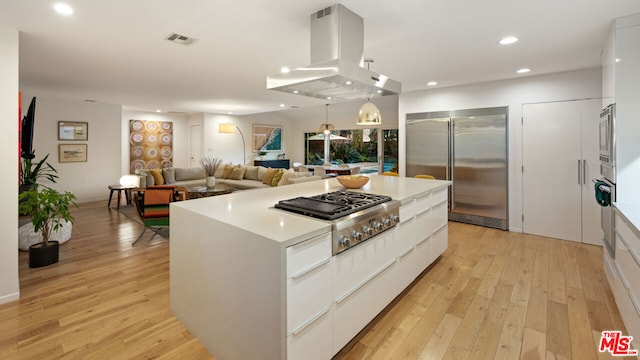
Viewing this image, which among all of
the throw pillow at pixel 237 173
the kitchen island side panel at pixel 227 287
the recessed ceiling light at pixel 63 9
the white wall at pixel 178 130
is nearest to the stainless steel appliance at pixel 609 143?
the kitchen island side panel at pixel 227 287

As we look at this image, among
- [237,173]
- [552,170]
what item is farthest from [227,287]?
[237,173]

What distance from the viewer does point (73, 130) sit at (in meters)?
6.59

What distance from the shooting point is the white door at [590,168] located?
155 inches

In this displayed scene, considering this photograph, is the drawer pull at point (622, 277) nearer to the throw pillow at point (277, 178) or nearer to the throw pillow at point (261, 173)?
the throw pillow at point (277, 178)

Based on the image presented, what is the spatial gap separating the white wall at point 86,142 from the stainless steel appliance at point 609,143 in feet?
28.4

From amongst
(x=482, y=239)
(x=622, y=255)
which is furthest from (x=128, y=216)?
(x=622, y=255)

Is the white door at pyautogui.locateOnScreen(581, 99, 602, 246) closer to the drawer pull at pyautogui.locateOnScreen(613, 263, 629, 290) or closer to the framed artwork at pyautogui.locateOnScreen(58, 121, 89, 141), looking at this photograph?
the drawer pull at pyautogui.locateOnScreen(613, 263, 629, 290)

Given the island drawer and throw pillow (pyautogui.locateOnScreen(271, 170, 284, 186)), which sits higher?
throw pillow (pyautogui.locateOnScreen(271, 170, 284, 186))

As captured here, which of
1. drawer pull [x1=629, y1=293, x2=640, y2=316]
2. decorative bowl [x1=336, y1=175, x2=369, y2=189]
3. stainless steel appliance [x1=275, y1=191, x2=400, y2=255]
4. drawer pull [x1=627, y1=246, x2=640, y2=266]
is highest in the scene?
decorative bowl [x1=336, y1=175, x2=369, y2=189]

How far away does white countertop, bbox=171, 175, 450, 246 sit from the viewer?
1.54 metres

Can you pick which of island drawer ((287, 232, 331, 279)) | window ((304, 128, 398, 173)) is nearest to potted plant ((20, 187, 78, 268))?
island drawer ((287, 232, 331, 279))

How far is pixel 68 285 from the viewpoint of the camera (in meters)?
2.82

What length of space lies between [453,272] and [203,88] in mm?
4806

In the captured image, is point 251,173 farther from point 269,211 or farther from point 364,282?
point 364,282
